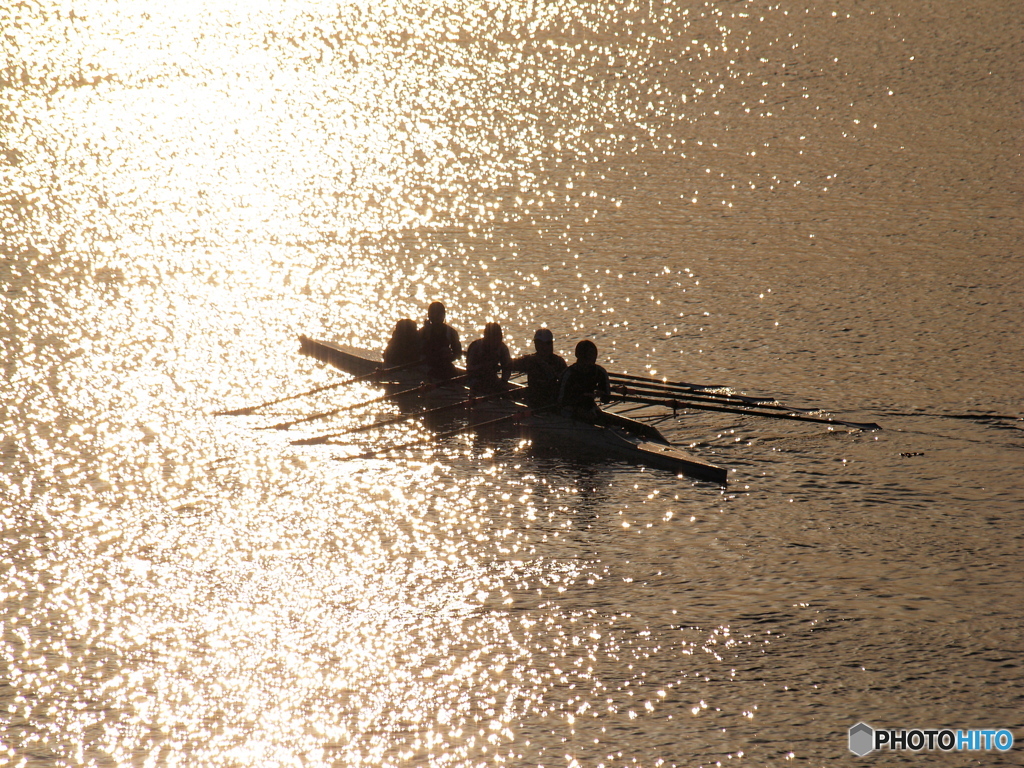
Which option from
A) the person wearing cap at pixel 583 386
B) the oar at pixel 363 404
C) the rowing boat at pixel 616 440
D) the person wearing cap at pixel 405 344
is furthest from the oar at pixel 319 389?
the person wearing cap at pixel 583 386

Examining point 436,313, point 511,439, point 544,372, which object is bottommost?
point 511,439

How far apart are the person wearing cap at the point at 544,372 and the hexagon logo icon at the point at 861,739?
651 centimetres

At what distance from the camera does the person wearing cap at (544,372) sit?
15578 millimetres

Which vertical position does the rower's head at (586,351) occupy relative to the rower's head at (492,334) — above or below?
below

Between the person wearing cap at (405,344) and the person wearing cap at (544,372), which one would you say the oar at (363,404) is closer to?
the person wearing cap at (405,344)

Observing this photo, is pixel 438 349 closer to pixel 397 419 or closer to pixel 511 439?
pixel 397 419

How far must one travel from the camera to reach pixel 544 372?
15.6 m

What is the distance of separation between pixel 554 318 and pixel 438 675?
10.1m

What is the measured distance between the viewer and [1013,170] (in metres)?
27.0

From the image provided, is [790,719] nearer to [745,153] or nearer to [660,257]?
[660,257]

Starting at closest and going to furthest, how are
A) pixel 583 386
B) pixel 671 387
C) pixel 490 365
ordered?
pixel 583 386, pixel 490 365, pixel 671 387

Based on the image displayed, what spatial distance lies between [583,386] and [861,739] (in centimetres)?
641

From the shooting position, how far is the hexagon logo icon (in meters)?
9.54

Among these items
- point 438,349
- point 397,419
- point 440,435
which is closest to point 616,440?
point 440,435
